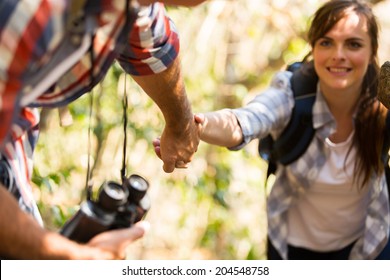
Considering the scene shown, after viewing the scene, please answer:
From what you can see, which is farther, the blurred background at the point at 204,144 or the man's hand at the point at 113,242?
the blurred background at the point at 204,144

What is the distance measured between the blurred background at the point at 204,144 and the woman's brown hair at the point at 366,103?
61.5 inches

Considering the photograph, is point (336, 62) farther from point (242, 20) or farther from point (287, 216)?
point (242, 20)

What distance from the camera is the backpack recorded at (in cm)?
299

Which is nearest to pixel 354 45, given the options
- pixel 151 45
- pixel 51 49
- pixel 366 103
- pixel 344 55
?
pixel 344 55

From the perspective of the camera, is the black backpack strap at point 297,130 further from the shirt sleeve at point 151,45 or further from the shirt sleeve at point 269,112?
the shirt sleeve at point 151,45

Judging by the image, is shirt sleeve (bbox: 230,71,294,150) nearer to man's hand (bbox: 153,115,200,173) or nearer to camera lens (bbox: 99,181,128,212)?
man's hand (bbox: 153,115,200,173)

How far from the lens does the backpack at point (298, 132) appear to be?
299 centimetres

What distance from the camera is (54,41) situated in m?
1.38

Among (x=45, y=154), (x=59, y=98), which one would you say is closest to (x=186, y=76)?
(x=45, y=154)

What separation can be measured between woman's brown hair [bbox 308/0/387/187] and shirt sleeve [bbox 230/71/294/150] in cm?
25

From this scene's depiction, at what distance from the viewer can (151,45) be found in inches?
84.7

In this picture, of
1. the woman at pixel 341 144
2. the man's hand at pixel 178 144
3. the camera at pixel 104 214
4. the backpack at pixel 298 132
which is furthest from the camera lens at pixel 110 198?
the backpack at pixel 298 132

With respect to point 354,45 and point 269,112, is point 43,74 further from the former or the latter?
point 354,45

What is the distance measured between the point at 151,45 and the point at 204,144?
3.04 m
